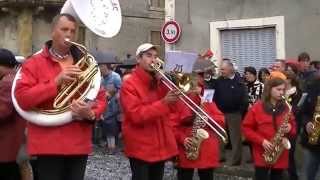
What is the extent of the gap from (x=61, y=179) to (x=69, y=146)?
0.30 m

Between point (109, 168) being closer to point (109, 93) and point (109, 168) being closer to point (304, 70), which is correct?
point (109, 93)

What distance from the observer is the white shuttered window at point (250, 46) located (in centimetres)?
1346

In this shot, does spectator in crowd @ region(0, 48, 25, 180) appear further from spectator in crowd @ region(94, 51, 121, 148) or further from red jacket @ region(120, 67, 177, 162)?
spectator in crowd @ region(94, 51, 121, 148)

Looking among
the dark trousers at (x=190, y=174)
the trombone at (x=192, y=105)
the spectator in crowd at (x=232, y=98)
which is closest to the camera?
the trombone at (x=192, y=105)

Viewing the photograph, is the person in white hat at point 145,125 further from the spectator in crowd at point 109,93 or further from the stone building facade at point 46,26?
the stone building facade at point 46,26

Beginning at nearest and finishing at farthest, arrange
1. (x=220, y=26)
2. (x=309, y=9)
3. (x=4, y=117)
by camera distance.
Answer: (x=4, y=117)
(x=309, y=9)
(x=220, y=26)

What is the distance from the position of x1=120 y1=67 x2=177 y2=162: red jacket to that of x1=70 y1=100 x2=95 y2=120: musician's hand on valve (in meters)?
0.90

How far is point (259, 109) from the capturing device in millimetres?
6848

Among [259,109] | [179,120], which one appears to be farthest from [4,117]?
[259,109]

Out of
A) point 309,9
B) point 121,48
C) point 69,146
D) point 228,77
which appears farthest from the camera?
point 121,48

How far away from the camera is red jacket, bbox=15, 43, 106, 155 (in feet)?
14.9

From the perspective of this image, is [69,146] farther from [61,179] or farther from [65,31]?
[65,31]

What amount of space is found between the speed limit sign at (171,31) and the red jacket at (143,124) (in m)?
8.94

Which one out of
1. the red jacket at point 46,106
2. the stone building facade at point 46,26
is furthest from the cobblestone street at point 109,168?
the stone building facade at point 46,26
